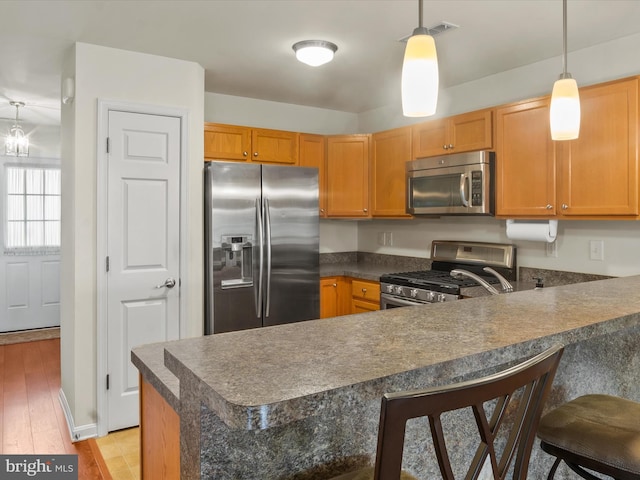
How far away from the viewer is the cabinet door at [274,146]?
4049mm

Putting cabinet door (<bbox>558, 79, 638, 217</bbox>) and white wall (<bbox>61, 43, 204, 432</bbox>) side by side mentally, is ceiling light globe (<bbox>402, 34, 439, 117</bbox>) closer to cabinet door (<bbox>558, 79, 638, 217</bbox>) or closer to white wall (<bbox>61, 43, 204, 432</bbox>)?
cabinet door (<bbox>558, 79, 638, 217</bbox>)

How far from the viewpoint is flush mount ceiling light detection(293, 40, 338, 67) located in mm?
2928

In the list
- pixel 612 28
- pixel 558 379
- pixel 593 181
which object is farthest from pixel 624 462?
pixel 612 28

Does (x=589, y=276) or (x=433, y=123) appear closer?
(x=589, y=276)

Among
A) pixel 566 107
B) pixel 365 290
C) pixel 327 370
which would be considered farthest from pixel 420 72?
pixel 365 290

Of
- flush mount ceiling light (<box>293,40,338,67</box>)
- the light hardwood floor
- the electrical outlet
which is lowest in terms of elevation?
the light hardwood floor

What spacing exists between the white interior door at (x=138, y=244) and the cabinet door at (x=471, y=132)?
2.03 meters

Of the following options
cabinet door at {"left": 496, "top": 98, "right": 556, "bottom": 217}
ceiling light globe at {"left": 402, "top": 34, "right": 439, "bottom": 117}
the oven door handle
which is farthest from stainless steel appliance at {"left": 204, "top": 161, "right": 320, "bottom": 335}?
ceiling light globe at {"left": 402, "top": 34, "right": 439, "bottom": 117}

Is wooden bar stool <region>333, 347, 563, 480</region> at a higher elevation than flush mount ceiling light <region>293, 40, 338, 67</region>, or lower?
lower

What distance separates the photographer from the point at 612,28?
8.97 ft

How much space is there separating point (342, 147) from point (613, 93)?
7.49ft

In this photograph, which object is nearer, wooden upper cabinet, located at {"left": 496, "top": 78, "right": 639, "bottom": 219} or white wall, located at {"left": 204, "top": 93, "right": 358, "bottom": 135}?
wooden upper cabinet, located at {"left": 496, "top": 78, "right": 639, "bottom": 219}

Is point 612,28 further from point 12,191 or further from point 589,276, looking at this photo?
point 12,191

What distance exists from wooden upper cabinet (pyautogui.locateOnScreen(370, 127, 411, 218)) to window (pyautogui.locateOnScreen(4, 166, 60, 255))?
3.93 m
